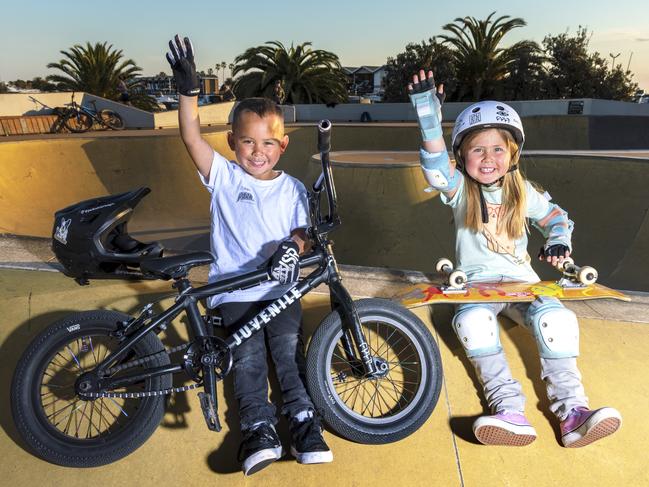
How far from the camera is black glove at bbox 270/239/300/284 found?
2.16 meters

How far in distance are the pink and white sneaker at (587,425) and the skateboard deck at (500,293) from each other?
2.08 ft

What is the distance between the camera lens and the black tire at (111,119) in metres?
20.9

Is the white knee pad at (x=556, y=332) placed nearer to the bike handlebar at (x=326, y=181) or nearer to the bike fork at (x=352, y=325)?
the bike fork at (x=352, y=325)

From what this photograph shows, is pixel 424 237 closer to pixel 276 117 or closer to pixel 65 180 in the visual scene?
pixel 276 117

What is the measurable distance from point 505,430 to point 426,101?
69.2 inches

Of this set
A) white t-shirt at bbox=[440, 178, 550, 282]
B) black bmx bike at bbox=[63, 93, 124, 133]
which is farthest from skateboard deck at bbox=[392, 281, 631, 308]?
black bmx bike at bbox=[63, 93, 124, 133]

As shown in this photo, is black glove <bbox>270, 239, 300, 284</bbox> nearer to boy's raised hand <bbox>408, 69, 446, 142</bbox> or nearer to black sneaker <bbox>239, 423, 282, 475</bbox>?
black sneaker <bbox>239, 423, 282, 475</bbox>

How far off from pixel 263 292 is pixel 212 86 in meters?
66.9

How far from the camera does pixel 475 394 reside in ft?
8.59

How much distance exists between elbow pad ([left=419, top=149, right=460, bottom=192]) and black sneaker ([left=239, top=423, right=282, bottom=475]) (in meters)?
1.65

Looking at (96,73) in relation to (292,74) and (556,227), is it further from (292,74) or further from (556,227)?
(556,227)

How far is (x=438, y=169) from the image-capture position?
2744 millimetres

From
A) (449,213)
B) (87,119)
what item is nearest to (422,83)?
(449,213)

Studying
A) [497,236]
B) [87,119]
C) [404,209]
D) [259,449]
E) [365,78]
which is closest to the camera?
[259,449]
